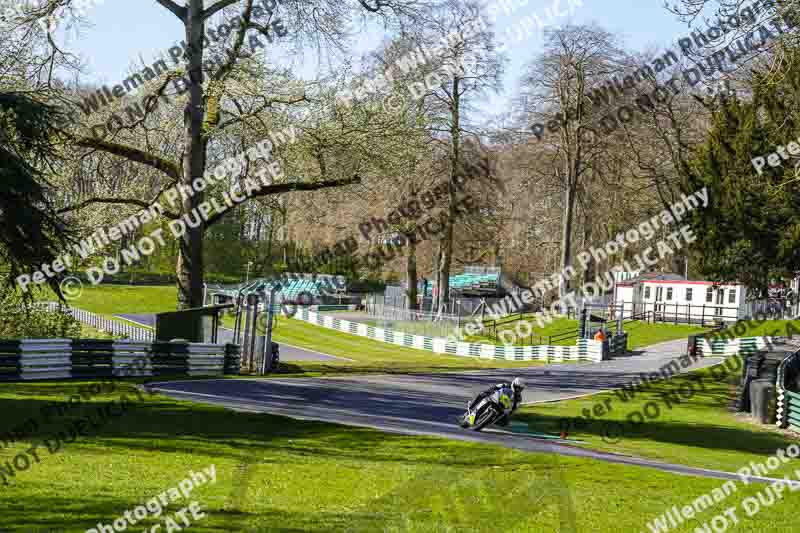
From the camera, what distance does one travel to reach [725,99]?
40281mm

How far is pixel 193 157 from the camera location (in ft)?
76.2

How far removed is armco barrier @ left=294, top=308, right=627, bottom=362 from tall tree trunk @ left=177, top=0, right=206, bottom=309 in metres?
19.8

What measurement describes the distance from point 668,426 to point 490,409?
6970mm

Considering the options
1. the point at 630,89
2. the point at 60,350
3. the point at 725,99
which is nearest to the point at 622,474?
the point at 60,350

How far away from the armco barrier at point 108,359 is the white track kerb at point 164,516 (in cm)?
986

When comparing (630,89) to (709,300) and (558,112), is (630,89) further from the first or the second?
(709,300)

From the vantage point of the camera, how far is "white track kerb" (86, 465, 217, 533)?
300 inches

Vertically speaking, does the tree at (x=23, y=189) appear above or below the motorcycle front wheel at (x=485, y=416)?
above

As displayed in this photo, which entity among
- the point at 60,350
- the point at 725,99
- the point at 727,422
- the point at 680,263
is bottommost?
the point at 727,422

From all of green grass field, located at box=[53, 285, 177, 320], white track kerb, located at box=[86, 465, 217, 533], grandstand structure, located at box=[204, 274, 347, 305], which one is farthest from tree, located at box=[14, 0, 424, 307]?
grandstand structure, located at box=[204, 274, 347, 305]

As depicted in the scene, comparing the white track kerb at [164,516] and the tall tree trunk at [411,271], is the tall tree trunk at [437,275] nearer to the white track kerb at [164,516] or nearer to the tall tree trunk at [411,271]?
the tall tree trunk at [411,271]

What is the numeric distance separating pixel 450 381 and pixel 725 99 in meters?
23.4

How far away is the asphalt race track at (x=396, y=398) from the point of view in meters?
14.4

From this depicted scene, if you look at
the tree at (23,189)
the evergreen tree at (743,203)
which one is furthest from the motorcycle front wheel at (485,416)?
the evergreen tree at (743,203)
